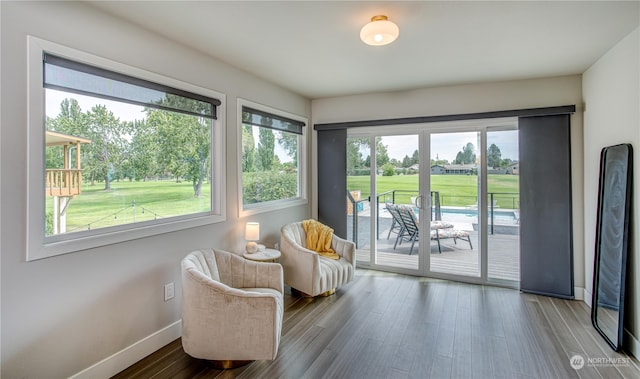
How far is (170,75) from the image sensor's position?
8.73 ft

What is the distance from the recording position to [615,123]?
2830 mm

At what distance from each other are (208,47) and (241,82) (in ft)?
2.12

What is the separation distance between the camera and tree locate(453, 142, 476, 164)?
13.4ft

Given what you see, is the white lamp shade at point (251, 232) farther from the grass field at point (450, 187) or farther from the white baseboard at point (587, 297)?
the white baseboard at point (587, 297)

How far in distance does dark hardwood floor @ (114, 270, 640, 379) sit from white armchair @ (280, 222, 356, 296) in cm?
18

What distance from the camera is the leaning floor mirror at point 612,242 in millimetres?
2562

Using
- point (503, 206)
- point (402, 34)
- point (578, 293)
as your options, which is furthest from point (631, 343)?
point (402, 34)

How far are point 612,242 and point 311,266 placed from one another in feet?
9.15

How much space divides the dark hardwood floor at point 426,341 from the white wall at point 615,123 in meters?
0.46

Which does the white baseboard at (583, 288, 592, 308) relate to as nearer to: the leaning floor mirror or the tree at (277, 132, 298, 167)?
the leaning floor mirror

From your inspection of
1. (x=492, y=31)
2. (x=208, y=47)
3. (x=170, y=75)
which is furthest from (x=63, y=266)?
(x=492, y=31)

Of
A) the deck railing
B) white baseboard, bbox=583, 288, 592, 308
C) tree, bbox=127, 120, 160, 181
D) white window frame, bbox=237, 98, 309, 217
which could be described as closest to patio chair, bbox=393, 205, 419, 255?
white window frame, bbox=237, 98, 309, 217

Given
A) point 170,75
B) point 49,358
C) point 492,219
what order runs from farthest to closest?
point 492,219
point 170,75
point 49,358

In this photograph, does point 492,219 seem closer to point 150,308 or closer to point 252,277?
point 252,277
